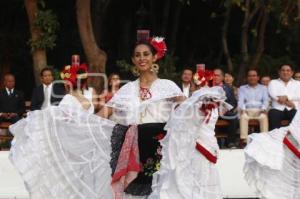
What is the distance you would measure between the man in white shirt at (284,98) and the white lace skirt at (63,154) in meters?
5.86

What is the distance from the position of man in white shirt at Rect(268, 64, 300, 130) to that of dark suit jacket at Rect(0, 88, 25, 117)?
3.90m

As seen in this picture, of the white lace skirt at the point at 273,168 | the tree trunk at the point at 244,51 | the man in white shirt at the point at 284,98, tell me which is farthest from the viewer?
the tree trunk at the point at 244,51

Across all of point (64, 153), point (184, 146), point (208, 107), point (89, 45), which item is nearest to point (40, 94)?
point (89, 45)

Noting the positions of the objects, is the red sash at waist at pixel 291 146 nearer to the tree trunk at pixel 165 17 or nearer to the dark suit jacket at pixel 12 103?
the dark suit jacket at pixel 12 103

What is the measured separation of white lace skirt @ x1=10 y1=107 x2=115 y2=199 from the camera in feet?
22.9

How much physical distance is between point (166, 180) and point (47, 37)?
801 cm

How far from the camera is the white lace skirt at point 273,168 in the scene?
7852 millimetres

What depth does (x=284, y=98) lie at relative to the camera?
1241 centimetres

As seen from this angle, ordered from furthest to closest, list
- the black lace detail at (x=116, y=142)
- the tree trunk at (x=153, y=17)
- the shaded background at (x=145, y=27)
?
the tree trunk at (x=153, y=17) < the shaded background at (x=145, y=27) < the black lace detail at (x=116, y=142)

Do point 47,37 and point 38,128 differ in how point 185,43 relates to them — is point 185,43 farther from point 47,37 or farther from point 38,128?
point 38,128

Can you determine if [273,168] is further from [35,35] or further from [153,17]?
[153,17]

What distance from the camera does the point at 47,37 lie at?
14133 mm

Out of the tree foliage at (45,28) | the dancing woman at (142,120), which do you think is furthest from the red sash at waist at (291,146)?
the tree foliage at (45,28)

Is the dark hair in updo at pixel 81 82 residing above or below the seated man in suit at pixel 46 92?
above
